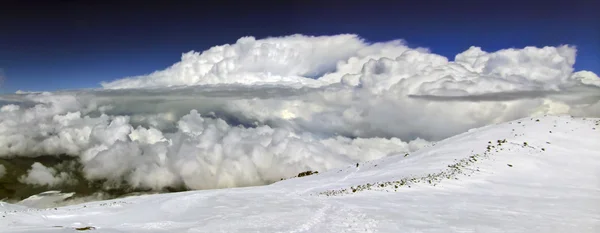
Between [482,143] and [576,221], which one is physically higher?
[482,143]

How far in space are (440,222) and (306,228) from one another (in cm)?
734

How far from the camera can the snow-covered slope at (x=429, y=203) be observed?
21.5m

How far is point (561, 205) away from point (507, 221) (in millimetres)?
6550

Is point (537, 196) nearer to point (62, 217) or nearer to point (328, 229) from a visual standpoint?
point (328, 229)

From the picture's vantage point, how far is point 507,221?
2161 cm

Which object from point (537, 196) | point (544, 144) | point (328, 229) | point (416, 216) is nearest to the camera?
point (328, 229)

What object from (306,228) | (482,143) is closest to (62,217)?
(306,228)

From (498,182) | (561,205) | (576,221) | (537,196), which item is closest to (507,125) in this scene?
(498,182)

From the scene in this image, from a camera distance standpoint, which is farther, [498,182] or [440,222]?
[498,182]

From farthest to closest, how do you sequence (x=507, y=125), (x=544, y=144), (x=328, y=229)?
(x=507, y=125) < (x=544, y=144) < (x=328, y=229)

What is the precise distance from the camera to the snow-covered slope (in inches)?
847

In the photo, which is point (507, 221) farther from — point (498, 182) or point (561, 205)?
point (498, 182)

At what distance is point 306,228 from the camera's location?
837 inches

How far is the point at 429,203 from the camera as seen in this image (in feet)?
91.1
